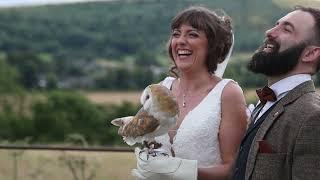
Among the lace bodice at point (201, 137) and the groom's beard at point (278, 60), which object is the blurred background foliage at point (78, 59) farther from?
the groom's beard at point (278, 60)

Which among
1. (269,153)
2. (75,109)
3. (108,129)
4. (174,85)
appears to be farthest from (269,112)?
(75,109)

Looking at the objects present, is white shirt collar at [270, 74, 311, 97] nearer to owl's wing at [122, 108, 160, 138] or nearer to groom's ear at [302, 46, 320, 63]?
groom's ear at [302, 46, 320, 63]

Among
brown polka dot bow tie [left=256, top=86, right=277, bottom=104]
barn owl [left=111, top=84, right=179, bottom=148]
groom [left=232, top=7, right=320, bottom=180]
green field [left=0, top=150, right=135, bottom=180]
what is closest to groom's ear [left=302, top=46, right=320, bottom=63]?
groom [left=232, top=7, right=320, bottom=180]

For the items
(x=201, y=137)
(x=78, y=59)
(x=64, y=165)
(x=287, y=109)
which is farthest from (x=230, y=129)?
(x=78, y=59)

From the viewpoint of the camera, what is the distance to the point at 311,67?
7.52 feet

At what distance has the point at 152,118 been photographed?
2.32 metres

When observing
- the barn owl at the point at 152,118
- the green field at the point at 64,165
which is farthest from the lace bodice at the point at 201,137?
the green field at the point at 64,165

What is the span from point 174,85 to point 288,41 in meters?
0.56

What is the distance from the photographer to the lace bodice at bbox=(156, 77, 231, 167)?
2502 mm

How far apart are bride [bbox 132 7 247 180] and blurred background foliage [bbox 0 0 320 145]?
2221 centimetres

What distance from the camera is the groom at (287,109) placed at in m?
2.09

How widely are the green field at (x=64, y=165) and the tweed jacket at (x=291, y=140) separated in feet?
10.4

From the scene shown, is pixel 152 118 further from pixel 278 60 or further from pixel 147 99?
pixel 278 60

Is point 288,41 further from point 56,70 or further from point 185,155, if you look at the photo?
point 56,70
